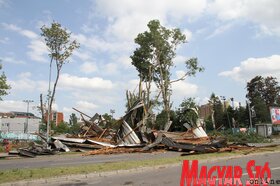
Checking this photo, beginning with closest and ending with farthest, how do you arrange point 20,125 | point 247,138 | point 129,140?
point 129,140
point 247,138
point 20,125

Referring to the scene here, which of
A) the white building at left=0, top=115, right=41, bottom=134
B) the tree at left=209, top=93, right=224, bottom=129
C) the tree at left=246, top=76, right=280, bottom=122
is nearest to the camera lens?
the tree at left=246, top=76, right=280, bottom=122

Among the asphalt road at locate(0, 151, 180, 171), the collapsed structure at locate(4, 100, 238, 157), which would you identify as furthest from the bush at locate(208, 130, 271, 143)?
the asphalt road at locate(0, 151, 180, 171)

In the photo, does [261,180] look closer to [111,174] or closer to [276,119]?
[111,174]

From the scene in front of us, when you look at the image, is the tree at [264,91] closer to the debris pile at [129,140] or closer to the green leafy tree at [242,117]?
A: the green leafy tree at [242,117]

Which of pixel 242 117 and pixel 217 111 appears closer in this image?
pixel 242 117

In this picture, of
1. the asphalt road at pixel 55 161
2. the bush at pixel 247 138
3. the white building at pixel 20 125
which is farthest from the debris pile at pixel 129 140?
the white building at pixel 20 125

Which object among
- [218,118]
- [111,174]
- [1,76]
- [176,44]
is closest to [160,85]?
[176,44]

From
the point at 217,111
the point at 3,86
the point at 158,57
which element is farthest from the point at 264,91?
the point at 3,86

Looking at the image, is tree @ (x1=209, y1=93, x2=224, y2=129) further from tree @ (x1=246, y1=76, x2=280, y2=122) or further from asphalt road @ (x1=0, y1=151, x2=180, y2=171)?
asphalt road @ (x1=0, y1=151, x2=180, y2=171)

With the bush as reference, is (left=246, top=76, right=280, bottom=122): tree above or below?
above

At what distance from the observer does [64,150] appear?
2708cm

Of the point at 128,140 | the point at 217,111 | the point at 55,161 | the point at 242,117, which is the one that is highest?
the point at 217,111

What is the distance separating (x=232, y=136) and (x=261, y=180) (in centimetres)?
3195

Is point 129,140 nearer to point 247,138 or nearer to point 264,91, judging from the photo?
point 247,138
